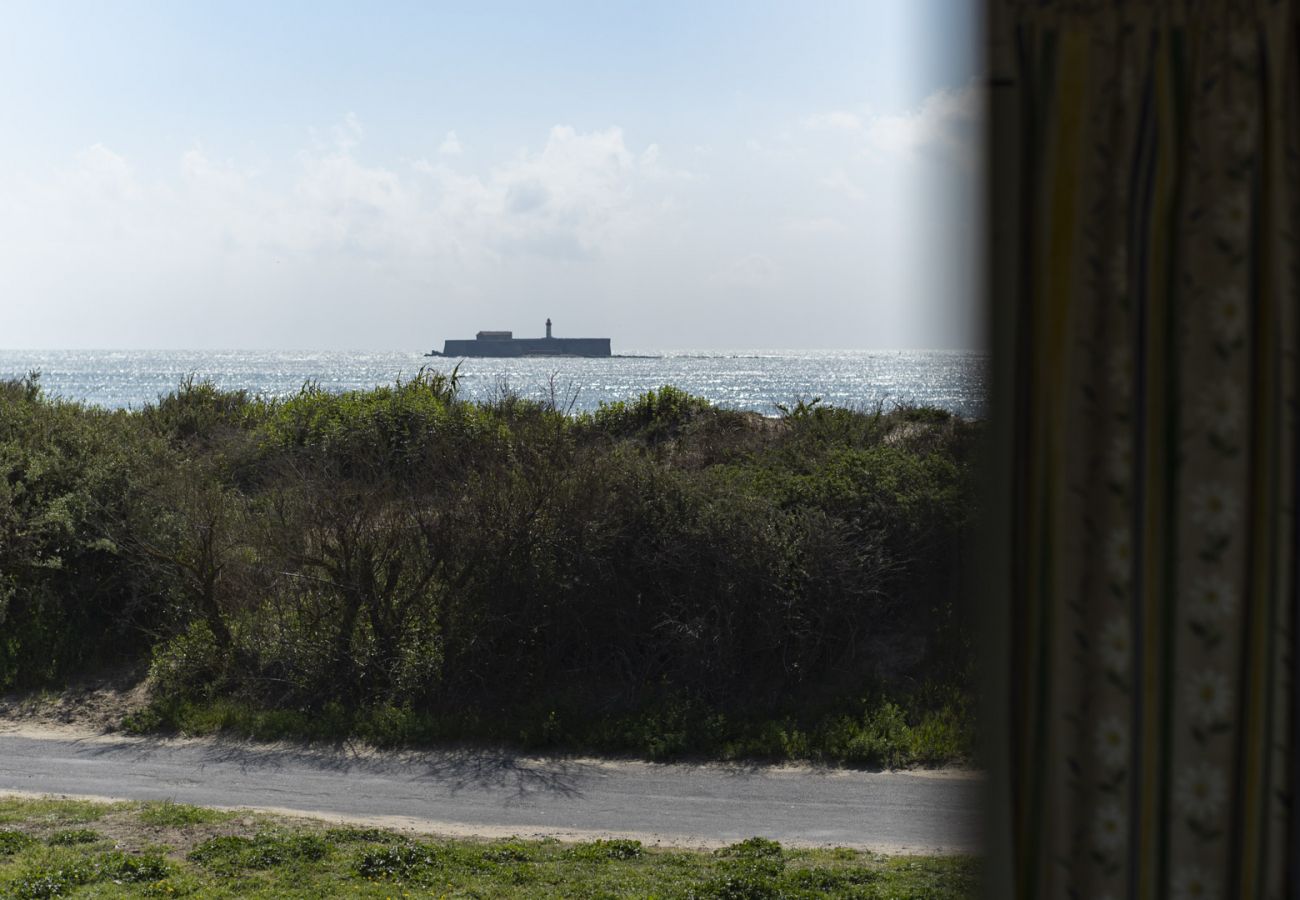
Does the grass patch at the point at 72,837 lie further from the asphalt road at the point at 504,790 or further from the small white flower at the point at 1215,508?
the small white flower at the point at 1215,508

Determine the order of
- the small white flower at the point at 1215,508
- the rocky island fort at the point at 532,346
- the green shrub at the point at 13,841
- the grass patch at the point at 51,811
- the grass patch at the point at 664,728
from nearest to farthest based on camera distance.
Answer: the small white flower at the point at 1215,508, the green shrub at the point at 13,841, the grass patch at the point at 51,811, the grass patch at the point at 664,728, the rocky island fort at the point at 532,346

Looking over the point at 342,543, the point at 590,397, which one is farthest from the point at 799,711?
the point at 590,397

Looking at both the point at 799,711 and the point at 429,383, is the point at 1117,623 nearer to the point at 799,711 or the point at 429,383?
the point at 799,711

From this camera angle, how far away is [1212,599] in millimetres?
1355

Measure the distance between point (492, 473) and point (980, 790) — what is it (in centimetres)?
809

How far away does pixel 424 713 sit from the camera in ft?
27.9

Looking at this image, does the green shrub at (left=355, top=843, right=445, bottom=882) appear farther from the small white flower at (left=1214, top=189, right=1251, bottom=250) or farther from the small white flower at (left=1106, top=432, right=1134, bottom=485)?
the small white flower at (left=1214, top=189, right=1251, bottom=250)

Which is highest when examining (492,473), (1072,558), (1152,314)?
(1152,314)

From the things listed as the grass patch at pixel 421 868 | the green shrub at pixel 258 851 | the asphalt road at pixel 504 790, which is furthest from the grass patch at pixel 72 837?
the asphalt road at pixel 504 790

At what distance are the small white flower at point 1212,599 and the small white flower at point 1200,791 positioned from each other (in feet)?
0.58

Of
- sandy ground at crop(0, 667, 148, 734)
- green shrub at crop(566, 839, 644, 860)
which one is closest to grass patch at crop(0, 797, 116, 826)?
sandy ground at crop(0, 667, 148, 734)

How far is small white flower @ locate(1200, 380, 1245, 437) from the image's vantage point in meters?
1.35

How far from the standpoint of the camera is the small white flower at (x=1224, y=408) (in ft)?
4.43

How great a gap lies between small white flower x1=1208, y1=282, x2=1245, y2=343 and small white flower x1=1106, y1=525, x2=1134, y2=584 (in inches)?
10.2
